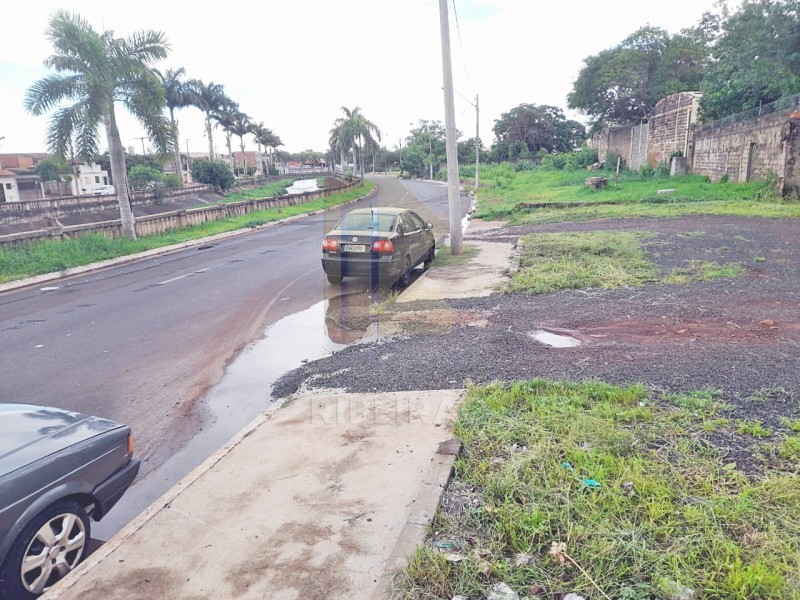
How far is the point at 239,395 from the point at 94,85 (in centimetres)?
1645

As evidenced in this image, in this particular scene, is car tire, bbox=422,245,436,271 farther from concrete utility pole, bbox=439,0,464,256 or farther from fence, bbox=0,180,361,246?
fence, bbox=0,180,361,246

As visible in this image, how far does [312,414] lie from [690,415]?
128 inches

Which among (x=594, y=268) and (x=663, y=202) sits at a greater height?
(x=663, y=202)

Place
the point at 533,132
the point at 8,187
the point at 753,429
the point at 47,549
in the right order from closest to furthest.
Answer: the point at 47,549
the point at 753,429
the point at 8,187
the point at 533,132

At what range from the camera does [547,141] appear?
76.8 metres

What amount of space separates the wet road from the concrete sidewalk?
78 cm

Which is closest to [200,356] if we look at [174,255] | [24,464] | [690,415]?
[24,464]

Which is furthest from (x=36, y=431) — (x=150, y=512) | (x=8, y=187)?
(x=8, y=187)

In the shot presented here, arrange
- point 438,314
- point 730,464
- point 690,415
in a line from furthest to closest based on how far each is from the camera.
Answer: point 438,314 < point 690,415 < point 730,464

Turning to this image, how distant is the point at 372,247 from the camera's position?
33.4 feet

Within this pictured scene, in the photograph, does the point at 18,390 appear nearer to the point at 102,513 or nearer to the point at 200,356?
the point at 200,356

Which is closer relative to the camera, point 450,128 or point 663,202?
point 450,128

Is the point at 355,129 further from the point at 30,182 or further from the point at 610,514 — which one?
the point at 610,514

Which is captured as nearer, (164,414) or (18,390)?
(164,414)
